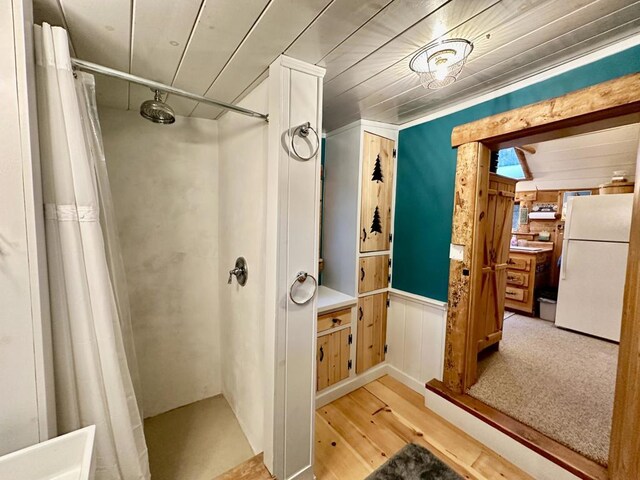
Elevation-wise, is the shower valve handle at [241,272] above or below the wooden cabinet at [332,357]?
above

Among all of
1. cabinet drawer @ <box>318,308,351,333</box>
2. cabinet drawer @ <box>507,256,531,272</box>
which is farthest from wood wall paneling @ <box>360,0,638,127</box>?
cabinet drawer @ <box>507,256,531,272</box>

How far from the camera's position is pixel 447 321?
6.34ft

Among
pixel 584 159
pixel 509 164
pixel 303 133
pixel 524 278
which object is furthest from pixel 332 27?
pixel 524 278

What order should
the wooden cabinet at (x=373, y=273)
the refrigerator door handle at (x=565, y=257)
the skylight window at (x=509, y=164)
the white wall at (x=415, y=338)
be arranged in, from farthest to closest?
1. the skylight window at (x=509, y=164)
2. the refrigerator door handle at (x=565, y=257)
3. the wooden cabinet at (x=373, y=273)
4. the white wall at (x=415, y=338)

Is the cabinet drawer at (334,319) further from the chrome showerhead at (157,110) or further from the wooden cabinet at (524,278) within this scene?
the wooden cabinet at (524,278)

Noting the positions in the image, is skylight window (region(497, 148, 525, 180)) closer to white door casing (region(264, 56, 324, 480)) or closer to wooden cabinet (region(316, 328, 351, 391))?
wooden cabinet (region(316, 328, 351, 391))

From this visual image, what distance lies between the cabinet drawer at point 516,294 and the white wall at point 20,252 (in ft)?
16.5

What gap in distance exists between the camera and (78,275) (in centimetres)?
95

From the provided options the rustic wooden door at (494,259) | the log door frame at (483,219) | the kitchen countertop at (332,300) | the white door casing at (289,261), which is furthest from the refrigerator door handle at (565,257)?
the white door casing at (289,261)

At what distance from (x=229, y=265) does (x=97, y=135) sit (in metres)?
1.05

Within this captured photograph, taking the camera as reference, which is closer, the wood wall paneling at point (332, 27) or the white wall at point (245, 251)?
the wood wall paneling at point (332, 27)

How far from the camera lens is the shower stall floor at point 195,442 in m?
1.50

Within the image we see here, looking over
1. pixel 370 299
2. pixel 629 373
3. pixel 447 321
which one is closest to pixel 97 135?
pixel 370 299

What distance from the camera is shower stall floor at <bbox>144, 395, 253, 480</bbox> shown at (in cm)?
150
